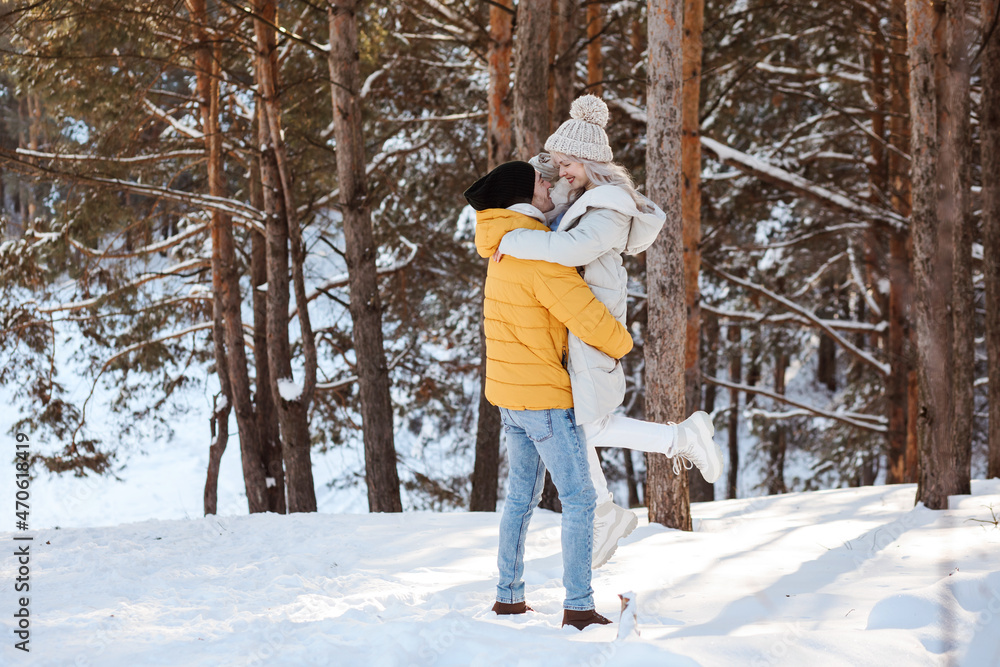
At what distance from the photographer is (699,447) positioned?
113 inches

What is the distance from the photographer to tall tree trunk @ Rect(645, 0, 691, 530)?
4523 mm

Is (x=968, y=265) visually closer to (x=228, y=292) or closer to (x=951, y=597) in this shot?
(x=951, y=597)

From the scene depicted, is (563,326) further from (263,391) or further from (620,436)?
(263,391)

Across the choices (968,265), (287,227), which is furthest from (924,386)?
(287,227)

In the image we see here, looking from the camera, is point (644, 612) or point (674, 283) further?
point (674, 283)

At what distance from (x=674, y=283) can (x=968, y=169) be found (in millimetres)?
2779

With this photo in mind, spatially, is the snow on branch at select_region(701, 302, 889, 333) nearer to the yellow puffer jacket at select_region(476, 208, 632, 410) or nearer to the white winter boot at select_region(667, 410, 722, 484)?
the white winter boot at select_region(667, 410, 722, 484)

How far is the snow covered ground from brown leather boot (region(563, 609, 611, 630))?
46 mm

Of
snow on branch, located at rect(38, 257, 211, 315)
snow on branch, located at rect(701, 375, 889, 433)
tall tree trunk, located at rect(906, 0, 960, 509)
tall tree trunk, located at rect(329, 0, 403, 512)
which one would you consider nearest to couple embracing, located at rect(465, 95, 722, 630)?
tall tree trunk, located at rect(906, 0, 960, 509)

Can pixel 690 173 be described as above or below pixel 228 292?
above

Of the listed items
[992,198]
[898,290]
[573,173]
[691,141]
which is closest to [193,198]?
[691,141]

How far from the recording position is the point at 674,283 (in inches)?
179

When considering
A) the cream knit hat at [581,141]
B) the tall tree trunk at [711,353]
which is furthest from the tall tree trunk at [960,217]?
the tall tree trunk at [711,353]

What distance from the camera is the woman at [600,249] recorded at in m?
2.50
